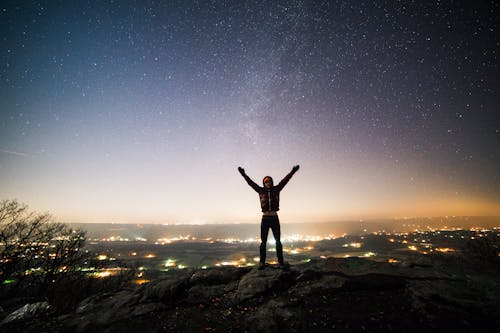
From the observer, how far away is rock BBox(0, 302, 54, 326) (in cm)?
934

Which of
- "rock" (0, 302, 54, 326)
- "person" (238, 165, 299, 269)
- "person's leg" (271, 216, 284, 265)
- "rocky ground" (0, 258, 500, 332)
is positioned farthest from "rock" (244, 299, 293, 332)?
"rock" (0, 302, 54, 326)

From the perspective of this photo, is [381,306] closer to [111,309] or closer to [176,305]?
[176,305]

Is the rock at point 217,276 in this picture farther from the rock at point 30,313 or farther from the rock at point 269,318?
the rock at point 30,313

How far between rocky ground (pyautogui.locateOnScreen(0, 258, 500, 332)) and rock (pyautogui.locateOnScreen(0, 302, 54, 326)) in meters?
0.04

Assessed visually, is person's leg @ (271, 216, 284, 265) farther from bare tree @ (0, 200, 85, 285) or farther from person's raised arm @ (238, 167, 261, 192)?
bare tree @ (0, 200, 85, 285)

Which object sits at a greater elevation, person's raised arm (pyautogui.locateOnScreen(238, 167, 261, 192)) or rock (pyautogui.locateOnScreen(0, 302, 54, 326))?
person's raised arm (pyautogui.locateOnScreen(238, 167, 261, 192))

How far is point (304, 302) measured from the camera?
7305 mm

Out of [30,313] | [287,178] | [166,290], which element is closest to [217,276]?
[166,290]

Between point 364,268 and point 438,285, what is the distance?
2513 mm

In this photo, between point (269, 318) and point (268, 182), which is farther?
point (268, 182)

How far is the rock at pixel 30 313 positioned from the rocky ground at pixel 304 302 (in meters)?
0.04

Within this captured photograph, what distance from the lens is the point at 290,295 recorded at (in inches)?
310

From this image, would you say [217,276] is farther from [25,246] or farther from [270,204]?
[25,246]

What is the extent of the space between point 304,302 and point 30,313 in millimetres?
11630
